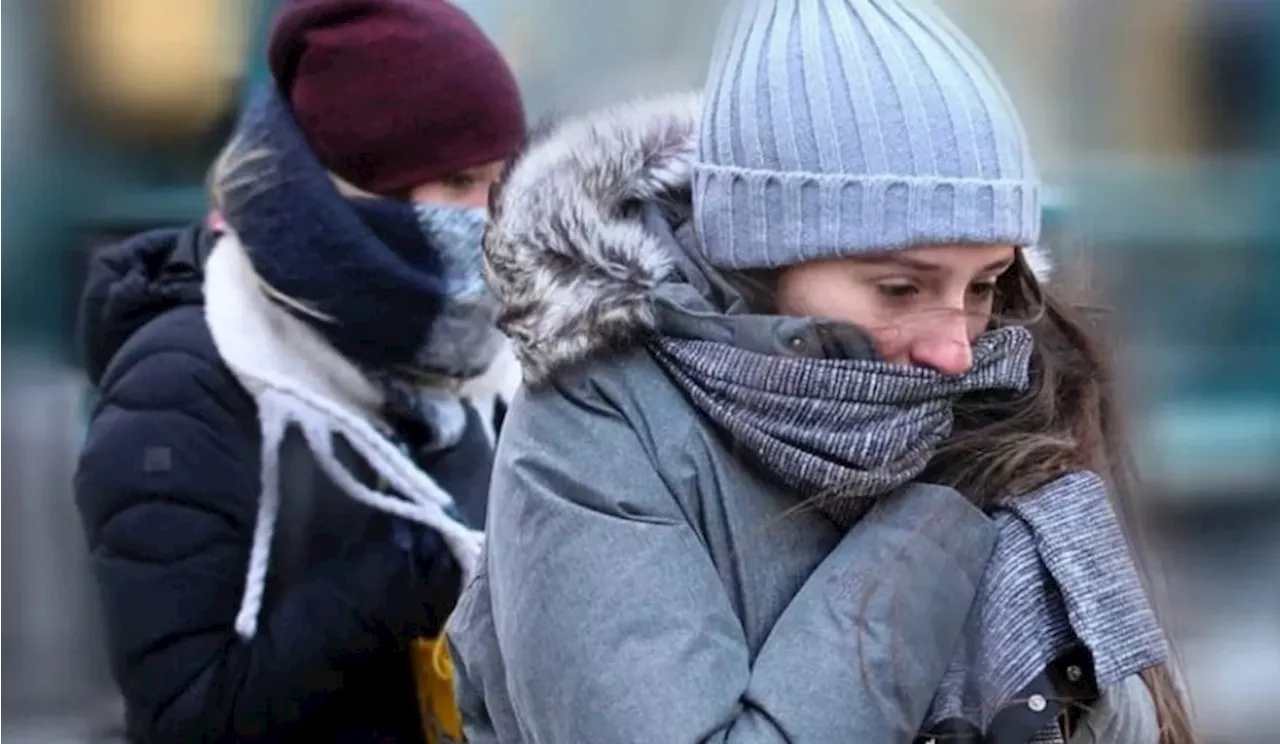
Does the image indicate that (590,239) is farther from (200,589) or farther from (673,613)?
(200,589)

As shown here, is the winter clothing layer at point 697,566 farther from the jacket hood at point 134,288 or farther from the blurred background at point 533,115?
the blurred background at point 533,115

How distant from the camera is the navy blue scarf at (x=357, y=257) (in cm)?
203

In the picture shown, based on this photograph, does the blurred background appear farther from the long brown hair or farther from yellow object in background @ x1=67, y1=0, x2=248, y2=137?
the long brown hair

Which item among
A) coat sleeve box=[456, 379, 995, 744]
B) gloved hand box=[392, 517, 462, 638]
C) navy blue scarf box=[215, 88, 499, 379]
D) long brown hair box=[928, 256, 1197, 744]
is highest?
long brown hair box=[928, 256, 1197, 744]

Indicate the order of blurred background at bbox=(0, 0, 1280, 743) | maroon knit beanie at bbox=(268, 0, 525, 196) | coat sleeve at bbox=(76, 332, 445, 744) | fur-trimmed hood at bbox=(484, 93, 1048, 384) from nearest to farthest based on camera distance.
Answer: fur-trimmed hood at bbox=(484, 93, 1048, 384)
coat sleeve at bbox=(76, 332, 445, 744)
maroon knit beanie at bbox=(268, 0, 525, 196)
blurred background at bbox=(0, 0, 1280, 743)

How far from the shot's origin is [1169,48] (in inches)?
130

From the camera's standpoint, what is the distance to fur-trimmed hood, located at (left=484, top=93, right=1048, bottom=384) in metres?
1.32

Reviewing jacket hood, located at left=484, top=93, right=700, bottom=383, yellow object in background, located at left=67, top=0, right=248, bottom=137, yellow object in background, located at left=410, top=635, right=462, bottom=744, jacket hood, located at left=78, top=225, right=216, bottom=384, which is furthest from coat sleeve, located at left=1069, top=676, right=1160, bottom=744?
yellow object in background, located at left=67, top=0, right=248, bottom=137

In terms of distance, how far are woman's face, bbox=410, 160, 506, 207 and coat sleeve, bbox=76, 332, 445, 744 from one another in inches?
12.4

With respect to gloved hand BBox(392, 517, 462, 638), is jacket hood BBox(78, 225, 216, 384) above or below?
above

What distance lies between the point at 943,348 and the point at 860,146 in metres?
0.15

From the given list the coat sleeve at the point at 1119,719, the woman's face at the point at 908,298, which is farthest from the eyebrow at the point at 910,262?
the coat sleeve at the point at 1119,719

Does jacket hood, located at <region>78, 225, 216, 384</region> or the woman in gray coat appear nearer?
the woman in gray coat

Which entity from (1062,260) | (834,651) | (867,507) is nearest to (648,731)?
(834,651)
